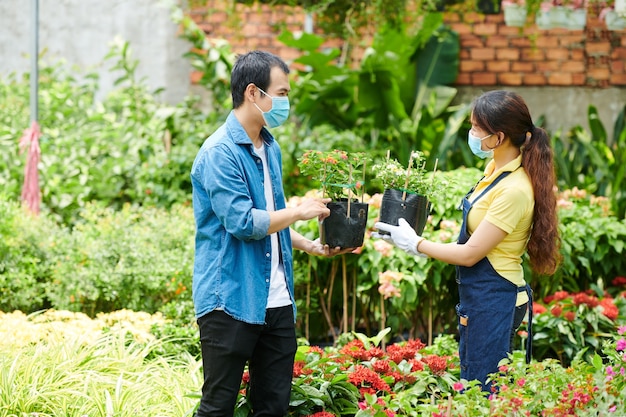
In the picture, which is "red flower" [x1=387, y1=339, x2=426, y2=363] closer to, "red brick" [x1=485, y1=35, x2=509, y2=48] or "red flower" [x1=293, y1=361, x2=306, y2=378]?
"red flower" [x1=293, y1=361, x2=306, y2=378]

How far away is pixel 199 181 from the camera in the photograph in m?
3.26

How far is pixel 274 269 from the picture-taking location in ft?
11.1

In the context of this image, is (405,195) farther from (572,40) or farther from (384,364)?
(572,40)

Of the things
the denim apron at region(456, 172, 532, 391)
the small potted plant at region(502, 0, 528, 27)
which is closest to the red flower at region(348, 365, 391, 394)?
the denim apron at region(456, 172, 532, 391)

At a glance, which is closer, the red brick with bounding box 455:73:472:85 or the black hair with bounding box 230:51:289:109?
the black hair with bounding box 230:51:289:109

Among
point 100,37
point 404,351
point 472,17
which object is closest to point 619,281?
point 404,351

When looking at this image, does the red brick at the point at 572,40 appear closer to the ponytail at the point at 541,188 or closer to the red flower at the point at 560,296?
the red flower at the point at 560,296

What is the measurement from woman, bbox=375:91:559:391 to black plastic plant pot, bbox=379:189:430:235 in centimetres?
11

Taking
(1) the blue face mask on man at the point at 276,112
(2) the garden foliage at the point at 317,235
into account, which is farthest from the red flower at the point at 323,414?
(1) the blue face mask on man at the point at 276,112

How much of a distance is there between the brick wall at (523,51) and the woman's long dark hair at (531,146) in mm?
5381

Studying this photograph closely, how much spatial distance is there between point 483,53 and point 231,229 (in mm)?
6517

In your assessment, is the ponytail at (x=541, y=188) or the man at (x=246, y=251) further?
the ponytail at (x=541, y=188)

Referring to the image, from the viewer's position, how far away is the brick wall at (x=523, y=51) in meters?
8.78

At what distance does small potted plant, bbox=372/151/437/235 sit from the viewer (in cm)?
368
